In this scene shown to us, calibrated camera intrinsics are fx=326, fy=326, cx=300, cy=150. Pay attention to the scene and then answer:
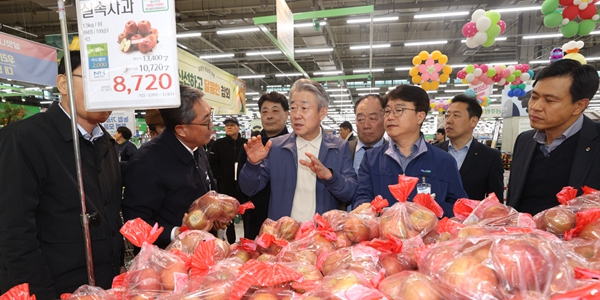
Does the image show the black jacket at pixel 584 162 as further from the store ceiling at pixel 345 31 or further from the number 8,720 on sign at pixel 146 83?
the store ceiling at pixel 345 31

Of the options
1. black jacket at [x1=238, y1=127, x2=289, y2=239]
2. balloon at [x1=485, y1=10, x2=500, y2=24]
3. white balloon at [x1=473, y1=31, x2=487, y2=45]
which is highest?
balloon at [x1=485, y1=10, x2=500, y2=24]

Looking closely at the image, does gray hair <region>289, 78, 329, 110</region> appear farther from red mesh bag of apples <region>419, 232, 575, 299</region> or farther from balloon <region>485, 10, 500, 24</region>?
balloon <region>485, 10, 500, 24</region>

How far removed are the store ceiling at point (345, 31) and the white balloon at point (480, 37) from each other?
229 cm

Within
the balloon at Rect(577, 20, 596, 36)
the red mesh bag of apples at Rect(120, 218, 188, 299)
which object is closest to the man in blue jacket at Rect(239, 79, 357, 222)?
the red mesh bag of apples at Rect(120, 218, 188, 299)

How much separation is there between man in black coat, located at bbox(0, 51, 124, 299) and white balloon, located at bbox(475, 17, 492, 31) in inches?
270

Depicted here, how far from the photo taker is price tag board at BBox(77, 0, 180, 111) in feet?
4.35

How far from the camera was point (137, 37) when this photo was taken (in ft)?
4.40

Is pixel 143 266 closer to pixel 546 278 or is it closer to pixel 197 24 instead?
pixel 546 278

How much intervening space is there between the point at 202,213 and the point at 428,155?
137cm

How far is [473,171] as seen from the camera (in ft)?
10.0

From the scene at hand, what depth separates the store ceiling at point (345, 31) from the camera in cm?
1097

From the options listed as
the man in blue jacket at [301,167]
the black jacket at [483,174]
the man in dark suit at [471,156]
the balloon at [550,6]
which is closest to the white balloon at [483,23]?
the balloon at [550,6]

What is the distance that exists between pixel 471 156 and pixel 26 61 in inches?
252

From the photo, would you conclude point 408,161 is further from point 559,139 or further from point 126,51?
point 126,51
